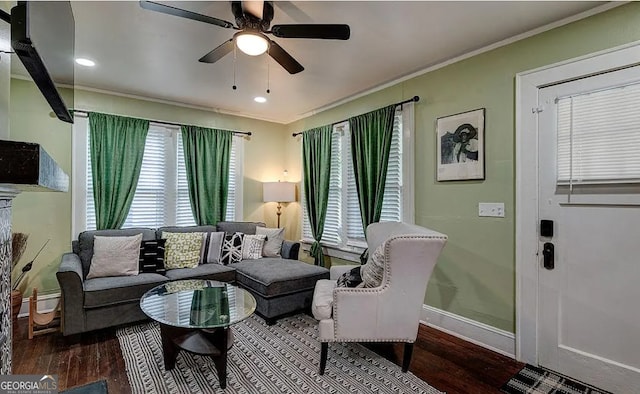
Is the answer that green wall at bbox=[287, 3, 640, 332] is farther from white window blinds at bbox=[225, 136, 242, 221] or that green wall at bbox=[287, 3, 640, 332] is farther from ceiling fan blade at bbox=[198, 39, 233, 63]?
white window blinds at bbox=[225, 136, 242, 221]

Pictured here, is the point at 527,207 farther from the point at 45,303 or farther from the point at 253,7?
the point at 45,303

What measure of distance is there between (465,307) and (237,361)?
6.64 feet

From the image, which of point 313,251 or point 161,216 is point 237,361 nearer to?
point 313,251

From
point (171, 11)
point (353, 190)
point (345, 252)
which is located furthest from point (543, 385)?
point (171, 11)

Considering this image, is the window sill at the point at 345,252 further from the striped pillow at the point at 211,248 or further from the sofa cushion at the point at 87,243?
the sofa cushion at the point at 87,243

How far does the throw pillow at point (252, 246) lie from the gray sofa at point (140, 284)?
0.11m

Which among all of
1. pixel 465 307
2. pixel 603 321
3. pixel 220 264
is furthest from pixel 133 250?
pixel 603 321

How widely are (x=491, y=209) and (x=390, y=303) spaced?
127 centimetres

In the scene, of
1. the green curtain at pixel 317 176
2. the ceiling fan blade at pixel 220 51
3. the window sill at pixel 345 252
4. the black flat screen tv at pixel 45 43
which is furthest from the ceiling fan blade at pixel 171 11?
the window sill at pixel 345 252

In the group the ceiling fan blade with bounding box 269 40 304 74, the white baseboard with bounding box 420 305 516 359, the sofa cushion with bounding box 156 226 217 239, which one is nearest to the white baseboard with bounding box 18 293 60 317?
the sofa cushion with bounding box 156 226 217 239

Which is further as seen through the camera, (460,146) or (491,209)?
(460,146)

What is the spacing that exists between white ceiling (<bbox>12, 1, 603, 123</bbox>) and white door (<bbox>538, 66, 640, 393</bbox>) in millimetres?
709

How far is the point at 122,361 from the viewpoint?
2479 mm

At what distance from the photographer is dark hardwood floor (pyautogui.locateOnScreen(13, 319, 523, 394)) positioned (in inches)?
88.1
